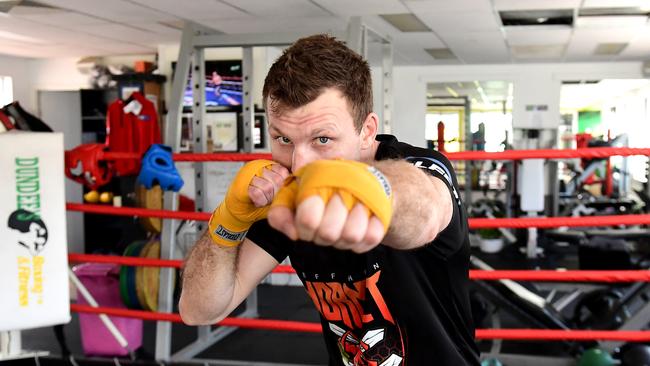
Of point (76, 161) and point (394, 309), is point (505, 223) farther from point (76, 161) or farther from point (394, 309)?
point (76, 161)

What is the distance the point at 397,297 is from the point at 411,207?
420 millimetres

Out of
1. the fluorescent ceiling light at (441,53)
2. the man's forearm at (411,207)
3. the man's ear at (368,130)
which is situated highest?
the fluorescent ceiling light at (441,53)

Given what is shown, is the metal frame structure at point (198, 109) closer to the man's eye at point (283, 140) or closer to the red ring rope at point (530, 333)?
the red ring rope at point (530, 333)

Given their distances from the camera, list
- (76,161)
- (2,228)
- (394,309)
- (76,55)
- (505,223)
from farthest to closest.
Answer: (76,55) < (76,161) < (2,228) < (505,223) < (394,309)

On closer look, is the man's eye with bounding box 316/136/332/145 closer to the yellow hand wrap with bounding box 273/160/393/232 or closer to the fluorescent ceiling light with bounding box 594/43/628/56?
the yellow hand wrap with bounding box 273/160/393/232

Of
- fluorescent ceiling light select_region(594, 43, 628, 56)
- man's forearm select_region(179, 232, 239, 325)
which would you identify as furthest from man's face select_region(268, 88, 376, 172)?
fluorescent ceiling light select_region(594, 43, 628, 56)

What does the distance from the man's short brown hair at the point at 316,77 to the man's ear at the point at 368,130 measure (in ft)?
0.07

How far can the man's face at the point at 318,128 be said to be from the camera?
1131 mm

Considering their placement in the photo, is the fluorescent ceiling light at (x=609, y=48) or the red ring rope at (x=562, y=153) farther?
the fluorescent ceiling light at (x=609, y=48)

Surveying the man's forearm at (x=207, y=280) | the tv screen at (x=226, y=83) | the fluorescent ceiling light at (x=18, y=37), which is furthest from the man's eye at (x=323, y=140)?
the tv screen at (x=226, y=83)

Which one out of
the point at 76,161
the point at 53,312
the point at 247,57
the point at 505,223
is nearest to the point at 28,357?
the point at 53,312

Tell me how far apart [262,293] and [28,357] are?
2817 mm

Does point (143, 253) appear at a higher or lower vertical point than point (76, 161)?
lower

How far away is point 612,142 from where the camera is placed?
9195 mm
